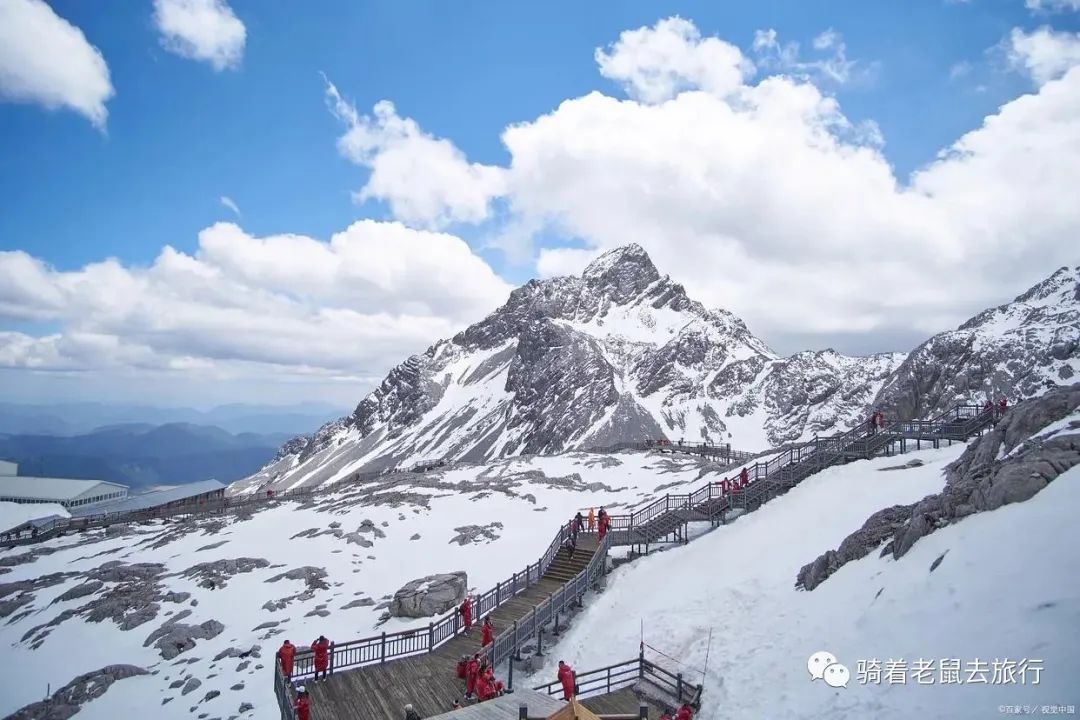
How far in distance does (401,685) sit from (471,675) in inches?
99.6

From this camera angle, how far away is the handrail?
18.0 metres

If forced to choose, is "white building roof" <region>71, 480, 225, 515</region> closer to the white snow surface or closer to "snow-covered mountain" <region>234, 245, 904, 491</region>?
the white snow surface

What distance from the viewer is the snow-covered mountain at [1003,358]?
94.8 meters

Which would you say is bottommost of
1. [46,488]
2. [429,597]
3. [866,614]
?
[429,597]

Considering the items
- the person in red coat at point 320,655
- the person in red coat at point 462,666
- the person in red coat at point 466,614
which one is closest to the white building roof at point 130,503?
the person in red coat at point 466,614

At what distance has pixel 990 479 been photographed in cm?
1595

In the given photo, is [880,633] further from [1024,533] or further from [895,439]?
[895,439]

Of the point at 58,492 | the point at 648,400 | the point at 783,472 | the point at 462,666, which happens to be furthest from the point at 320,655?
the point at 648,400

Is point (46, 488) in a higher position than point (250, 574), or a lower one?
higher

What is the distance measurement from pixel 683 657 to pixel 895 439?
65.0 ft

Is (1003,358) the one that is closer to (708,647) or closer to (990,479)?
(990,479)

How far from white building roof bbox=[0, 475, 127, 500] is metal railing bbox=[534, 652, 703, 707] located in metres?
94.6

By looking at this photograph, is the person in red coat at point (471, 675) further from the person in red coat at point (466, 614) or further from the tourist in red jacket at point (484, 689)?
the person in red coat at point (466, 614)

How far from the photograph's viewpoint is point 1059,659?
9.97m
